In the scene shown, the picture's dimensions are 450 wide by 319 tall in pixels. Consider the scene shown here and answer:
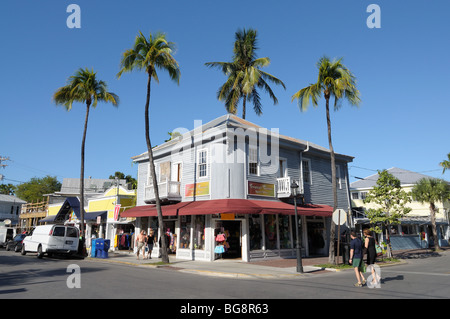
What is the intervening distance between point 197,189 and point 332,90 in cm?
946

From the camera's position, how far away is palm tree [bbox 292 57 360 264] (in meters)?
17.1

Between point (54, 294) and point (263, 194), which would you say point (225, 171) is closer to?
point (263, 194)

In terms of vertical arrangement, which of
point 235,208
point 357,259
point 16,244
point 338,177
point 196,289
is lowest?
point 196,289

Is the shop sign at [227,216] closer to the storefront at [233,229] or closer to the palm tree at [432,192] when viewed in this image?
the storefront at [233,229]

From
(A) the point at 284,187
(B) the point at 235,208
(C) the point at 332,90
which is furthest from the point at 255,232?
(C) the point at 332,90

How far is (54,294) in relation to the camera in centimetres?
806

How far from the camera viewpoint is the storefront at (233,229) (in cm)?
1773

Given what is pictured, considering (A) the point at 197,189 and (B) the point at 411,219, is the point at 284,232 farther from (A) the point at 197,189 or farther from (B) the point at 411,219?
(B) the point at 411,219

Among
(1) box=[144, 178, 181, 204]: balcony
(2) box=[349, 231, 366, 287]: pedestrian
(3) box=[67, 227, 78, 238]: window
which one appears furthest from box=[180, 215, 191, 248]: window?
(2) box=[349, 231, 366, 287]: pedestrian

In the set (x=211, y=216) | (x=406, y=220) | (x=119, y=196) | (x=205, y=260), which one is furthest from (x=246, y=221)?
(x=406, y=220)

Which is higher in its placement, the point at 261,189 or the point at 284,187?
the point at 284,187

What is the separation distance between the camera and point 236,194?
18.3 meters
